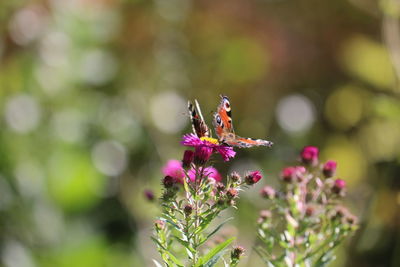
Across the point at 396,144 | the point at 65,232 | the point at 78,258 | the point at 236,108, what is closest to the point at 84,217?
the point at 65,232

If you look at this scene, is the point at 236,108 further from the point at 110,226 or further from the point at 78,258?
the point at 78,258

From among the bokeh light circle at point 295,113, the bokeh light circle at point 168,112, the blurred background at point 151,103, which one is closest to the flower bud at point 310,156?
the blurred background at point 151,103

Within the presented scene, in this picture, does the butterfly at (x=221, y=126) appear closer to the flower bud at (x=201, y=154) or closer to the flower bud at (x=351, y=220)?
the flower bud at (x=201, y=154)

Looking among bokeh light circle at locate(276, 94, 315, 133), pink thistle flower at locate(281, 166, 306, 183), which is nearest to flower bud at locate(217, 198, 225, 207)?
pink thistle flower at locate(281, 166, 306, 183)

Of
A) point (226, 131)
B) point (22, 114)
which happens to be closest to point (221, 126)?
point (226, 131)

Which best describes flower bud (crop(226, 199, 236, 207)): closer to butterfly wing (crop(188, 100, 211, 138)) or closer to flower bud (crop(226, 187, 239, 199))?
flower bud (crop(226, 187, 239, 199))

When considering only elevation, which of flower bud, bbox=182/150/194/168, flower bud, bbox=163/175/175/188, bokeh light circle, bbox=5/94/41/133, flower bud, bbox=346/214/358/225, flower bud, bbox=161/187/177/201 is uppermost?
bokeh light circle, bbox=5/94/41/133

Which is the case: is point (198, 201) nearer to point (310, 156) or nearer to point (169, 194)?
point (169, 194)
